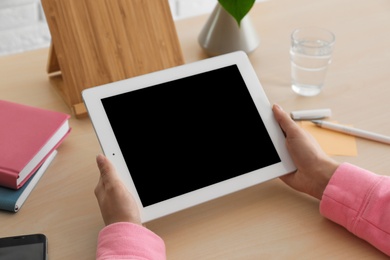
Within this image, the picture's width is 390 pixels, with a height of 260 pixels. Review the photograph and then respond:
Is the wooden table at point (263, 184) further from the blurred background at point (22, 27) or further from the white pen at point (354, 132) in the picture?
the blurred background at point (22, 27)

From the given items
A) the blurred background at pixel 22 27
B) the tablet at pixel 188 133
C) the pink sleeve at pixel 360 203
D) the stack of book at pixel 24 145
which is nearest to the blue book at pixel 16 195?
the stack of book at pixel 24 145

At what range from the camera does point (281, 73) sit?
49.8 inches

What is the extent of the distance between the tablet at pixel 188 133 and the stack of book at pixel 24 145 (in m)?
0.12

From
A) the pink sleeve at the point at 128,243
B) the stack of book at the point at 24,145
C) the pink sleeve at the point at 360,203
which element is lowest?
the pink sleeve at the point at 360,203

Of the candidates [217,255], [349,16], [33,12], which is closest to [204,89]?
[217,255]

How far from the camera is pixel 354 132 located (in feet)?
3.61

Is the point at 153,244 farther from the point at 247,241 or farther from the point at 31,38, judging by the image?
the point at 31,38

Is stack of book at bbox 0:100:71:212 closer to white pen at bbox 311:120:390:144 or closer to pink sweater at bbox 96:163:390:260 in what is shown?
pink sweater at bbox 96:163:390:260

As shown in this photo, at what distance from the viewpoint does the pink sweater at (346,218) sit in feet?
2.81

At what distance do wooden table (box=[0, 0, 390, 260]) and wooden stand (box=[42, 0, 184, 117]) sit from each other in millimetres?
80

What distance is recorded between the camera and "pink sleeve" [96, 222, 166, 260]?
0.85m

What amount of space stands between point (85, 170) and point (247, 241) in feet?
1.04

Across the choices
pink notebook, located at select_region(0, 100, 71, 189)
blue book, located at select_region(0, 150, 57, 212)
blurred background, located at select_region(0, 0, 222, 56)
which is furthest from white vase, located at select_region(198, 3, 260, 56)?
blurred background, located at select_region(0, 0, 222, 56)

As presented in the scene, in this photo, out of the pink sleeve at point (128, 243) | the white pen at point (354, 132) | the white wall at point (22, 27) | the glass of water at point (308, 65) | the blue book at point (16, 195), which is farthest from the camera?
the white wall at point (22, 27)
